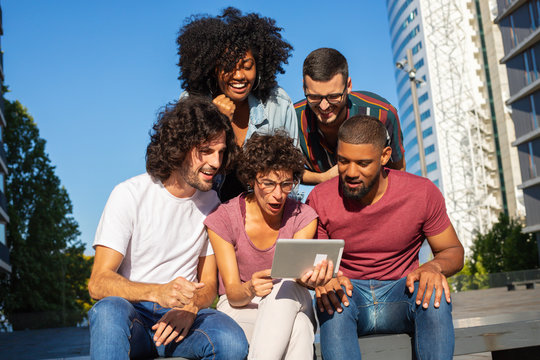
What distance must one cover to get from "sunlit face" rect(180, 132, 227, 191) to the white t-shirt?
0.55ft

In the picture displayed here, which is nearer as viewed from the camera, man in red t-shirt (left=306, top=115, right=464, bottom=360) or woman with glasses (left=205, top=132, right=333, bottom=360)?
woman with glasses (left=205, top=132, right=333, bottom=360)

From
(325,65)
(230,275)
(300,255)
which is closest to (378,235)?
(300,255)

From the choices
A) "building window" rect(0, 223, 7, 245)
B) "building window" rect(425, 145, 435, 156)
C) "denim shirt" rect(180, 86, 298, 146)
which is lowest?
"denim shirt" rect(180, 86, 298, 146)

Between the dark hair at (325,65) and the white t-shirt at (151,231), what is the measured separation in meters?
1.49

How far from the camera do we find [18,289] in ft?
100

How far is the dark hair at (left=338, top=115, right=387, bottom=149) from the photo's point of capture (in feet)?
12.2

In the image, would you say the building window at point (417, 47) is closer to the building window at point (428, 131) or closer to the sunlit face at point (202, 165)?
the building window at point (428, 131)

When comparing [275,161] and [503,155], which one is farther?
[503,155]

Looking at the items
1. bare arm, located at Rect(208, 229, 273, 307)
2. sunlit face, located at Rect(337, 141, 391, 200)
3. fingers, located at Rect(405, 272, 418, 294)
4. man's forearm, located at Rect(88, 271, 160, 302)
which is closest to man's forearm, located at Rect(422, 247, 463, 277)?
fingers, located at Rect(405, 272, 418, 294)

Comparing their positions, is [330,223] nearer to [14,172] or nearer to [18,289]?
[18,289]

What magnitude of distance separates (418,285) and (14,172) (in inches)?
1302

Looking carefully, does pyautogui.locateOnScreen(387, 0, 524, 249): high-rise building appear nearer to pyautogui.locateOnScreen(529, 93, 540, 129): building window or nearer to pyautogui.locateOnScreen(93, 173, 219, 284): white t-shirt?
pyautogui.locateOnScreen(529, 93, 540, 129): building window

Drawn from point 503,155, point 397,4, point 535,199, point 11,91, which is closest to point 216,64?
point 11,91

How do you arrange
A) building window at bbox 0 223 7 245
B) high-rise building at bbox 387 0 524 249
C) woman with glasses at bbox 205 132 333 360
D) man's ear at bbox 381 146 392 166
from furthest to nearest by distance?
1. high-rise building at bbox 387 0 524 249
2. building window at bbox 0 223 7 245
3. man's ear at bbox 381 146 392 166
4. woman with glasses at bbox 205 132 333 360
